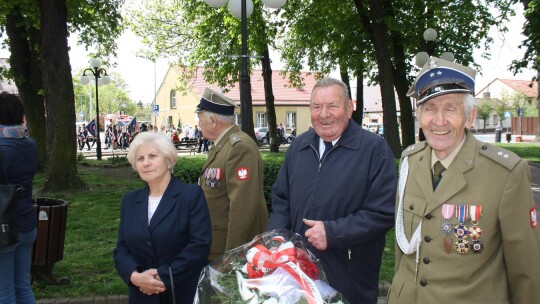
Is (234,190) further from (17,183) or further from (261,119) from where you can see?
(261,119)

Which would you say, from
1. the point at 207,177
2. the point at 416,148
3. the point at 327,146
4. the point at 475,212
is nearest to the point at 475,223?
the point at 475,212

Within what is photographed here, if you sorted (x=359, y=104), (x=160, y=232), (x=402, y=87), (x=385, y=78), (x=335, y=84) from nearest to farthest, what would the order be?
(x=335, y=84) → (x=160, y=232) → (x=385, y=78) → (x=402, y=87) → (x=359, y=104)

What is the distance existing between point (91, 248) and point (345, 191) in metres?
5.93

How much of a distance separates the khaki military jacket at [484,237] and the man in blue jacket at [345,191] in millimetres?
541

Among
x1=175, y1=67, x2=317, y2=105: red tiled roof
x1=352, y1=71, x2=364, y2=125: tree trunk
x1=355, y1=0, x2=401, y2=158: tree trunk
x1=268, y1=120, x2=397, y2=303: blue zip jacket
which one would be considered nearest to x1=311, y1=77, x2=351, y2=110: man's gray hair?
x1=268, y1=120, x2=397, y2=303: blue zip jacket

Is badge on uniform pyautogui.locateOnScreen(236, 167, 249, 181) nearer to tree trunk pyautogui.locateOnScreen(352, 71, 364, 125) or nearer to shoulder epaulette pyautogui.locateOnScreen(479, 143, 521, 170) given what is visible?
shoulder epaulette pyautogui.locateOnScreen(479, 143, 521, 170)

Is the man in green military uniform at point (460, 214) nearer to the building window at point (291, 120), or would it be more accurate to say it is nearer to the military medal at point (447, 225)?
the military medal at point (447, 225)

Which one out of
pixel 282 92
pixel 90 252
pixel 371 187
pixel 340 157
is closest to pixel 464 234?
pixel 371 187

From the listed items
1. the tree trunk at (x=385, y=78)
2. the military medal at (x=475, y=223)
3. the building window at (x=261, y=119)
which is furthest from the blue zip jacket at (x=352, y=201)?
the building window at (x=261, y=119)

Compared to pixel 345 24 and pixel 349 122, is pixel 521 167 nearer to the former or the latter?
pixel 349 122

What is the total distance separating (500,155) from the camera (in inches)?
94.3

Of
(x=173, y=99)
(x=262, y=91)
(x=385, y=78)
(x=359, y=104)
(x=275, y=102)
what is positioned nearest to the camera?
(x=385, y=78)

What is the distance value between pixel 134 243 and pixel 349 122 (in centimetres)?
160

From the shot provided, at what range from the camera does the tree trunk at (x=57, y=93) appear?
12594 mm
